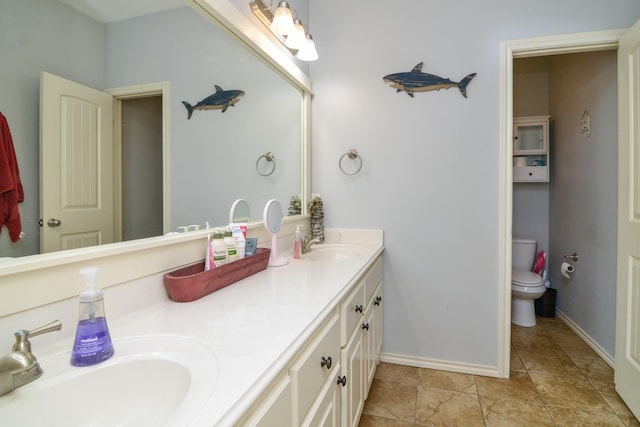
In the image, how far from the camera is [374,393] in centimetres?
178

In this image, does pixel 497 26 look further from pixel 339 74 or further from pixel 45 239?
pixel 45 239

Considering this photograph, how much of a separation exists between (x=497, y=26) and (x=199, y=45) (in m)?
1.70

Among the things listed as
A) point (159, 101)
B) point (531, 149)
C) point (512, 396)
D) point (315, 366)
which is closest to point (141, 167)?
point (159, 101)

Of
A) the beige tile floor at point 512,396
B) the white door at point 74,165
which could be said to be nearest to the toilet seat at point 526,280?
the beige tile floor at point 512,396

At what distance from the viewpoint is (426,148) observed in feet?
6.58

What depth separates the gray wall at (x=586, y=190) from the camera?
206cm

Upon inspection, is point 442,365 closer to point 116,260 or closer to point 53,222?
point 116,260

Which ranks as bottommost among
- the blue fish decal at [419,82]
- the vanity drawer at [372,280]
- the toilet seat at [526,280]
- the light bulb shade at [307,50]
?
the toilet seat at [526,280]

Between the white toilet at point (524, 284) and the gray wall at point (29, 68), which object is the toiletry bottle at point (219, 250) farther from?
the white toilet at point (524, 284)

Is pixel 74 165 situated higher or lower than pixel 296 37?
lower

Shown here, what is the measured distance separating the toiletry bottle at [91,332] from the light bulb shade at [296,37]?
1494mm

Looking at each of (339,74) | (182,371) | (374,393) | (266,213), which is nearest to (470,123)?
(339,74)

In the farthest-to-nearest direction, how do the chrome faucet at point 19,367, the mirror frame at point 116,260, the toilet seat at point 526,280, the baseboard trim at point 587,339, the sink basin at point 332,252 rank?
the toilet seat at point 526,280 < the baseboard trim at point 587,339 < the sink basin at point 332,252 < the mirror frame at point 116,260 < the chrome faucet at point 19,367

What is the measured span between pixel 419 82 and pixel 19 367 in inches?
84.2
